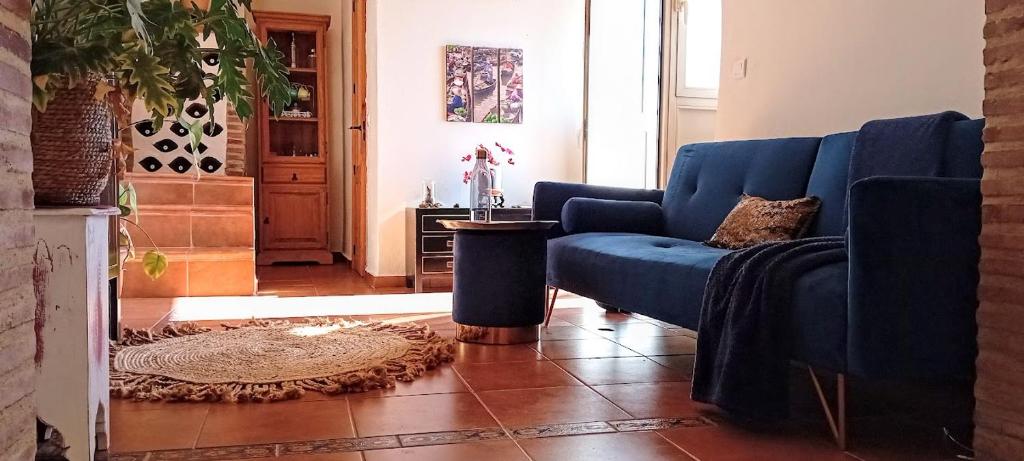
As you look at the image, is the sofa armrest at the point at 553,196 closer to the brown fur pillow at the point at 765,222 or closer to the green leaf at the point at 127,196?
the brown fur pillow at the point at 765,222

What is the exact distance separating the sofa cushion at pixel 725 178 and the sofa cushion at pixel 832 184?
0.14m

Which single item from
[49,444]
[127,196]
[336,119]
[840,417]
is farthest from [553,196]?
[336,119]

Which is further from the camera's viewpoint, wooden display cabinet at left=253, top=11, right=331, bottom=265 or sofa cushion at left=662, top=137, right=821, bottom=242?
wooden display cabinet at left=253, top=11, right=331, bottom=265

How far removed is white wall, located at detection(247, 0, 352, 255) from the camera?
7.13m

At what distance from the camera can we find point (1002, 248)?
1719mm

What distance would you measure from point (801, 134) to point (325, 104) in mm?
4701

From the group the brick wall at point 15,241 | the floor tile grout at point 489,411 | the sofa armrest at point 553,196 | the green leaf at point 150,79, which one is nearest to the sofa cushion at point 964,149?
the floor tile grout at point 489,411

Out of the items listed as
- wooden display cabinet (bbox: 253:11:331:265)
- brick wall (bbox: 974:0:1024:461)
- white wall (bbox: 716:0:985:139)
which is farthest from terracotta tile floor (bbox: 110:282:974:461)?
wooden display cabinet (bbox: 253:11:331:265)

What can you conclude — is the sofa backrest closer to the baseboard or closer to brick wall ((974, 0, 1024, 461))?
brick wall ((974, 0, 1024, 461))

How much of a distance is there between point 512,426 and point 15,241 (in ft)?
4.34

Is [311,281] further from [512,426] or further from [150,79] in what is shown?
[150,79]

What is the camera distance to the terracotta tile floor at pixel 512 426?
74.5 inches

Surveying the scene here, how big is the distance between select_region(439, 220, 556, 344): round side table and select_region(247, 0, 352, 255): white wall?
3.93 meters

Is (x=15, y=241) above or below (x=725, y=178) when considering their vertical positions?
below
